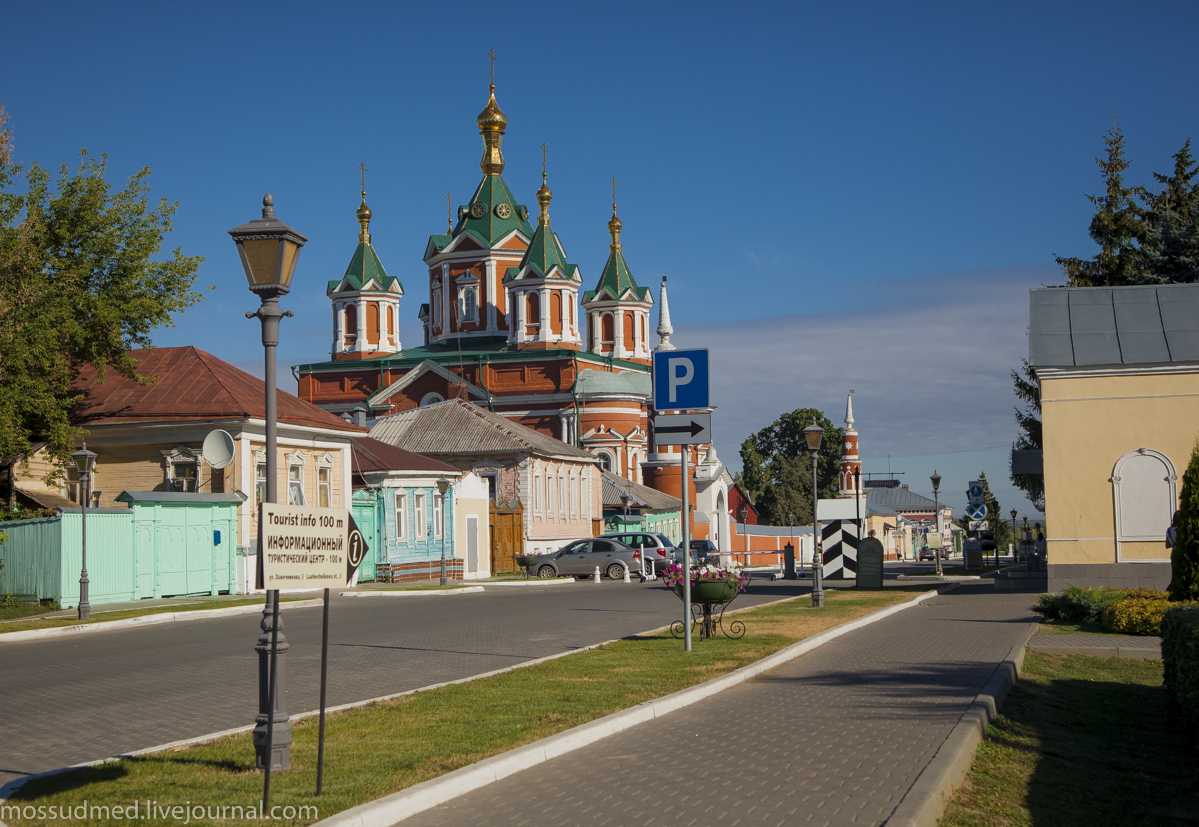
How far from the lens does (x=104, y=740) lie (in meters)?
10.5

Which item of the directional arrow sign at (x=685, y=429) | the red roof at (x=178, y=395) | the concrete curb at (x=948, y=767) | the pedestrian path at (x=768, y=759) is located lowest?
the pedestrian path at (x=768, y=759)

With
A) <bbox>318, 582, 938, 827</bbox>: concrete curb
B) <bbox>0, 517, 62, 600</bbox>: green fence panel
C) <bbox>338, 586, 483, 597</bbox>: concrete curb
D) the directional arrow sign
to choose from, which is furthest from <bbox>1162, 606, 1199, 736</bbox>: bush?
<bbox>338, 586, 483, 597</bbox>: concrete curb

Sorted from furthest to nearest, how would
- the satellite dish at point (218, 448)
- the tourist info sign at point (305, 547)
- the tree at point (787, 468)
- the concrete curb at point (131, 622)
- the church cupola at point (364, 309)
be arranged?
the tree at point (787, 468) → the church cupola at point (364, 309) → the satellite dish at point (218, 448) → the concrete curb at point (131, 622) → the tourist info sign at point (305, 547)

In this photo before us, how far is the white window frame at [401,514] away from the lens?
45.3 meters

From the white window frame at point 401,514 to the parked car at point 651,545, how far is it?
286 inches

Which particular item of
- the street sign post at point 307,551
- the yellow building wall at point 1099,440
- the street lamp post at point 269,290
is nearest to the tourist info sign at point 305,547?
the street sign post at point 307,551

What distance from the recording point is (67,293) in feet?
104

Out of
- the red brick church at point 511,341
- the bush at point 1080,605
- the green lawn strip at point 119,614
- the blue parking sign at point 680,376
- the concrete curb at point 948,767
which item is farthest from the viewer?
the red brick church at point 511,341

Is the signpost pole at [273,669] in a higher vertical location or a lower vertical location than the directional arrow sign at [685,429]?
lower

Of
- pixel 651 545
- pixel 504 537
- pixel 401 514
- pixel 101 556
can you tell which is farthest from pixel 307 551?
pixel 504 537

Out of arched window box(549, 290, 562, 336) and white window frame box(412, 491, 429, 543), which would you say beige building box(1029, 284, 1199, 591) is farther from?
arched window box(549, 290, 562, 336)

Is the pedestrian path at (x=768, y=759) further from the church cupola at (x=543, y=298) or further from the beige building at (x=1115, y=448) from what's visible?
the church cupola at (x=543, y=298)

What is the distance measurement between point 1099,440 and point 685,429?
1537cm

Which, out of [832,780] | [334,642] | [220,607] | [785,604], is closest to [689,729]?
[832,780]
